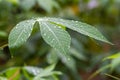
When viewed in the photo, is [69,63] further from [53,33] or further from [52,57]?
[53,33]

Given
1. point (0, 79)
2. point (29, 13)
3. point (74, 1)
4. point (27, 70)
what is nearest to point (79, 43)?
point (29, 13)

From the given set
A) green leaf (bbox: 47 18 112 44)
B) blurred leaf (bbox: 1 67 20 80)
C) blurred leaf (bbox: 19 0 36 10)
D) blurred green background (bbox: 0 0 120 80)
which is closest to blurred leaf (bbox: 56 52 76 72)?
blurred green background (bbox: 0 0 120 80)

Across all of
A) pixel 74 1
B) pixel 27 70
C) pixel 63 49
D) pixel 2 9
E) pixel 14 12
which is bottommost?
pixel 63 49

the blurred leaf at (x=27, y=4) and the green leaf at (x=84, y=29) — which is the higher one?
the blurred leaf at (x=27, y=4)

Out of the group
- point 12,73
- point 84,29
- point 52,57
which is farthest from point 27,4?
point 84,29

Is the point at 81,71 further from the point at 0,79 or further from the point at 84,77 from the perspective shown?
the point at 0,79

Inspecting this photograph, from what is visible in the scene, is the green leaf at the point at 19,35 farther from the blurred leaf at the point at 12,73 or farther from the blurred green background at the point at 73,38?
the blurred green background at the point at 73,38

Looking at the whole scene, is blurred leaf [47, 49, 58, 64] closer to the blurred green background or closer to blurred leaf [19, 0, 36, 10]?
the blurred green background

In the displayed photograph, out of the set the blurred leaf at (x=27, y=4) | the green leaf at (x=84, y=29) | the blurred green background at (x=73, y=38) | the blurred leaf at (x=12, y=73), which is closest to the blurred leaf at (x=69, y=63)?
the blurred green background at (x=73, y=38)
